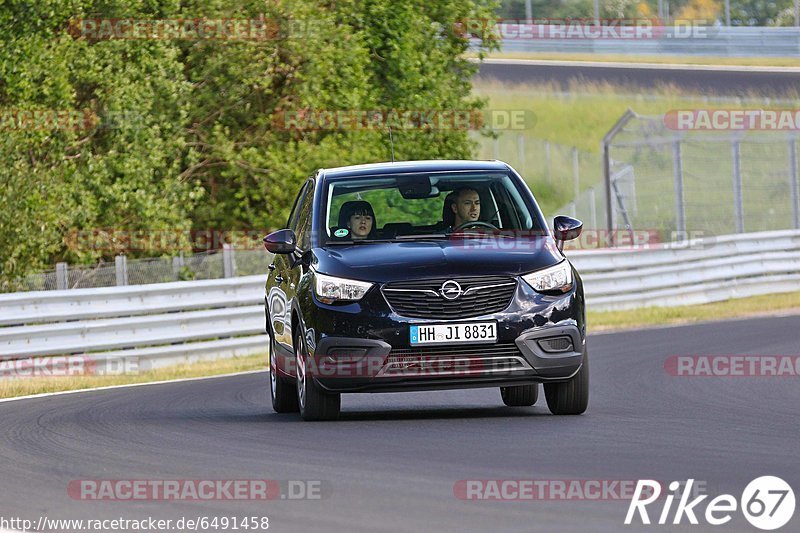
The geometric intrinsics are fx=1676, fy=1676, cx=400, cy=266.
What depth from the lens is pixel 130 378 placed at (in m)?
18.3

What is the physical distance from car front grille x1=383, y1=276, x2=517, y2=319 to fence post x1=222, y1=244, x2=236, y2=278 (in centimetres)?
1174

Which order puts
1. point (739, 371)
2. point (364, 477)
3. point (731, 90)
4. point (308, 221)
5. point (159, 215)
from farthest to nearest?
point (731, 90) → point (159, 215) → point (739, 371) → point (308, 221) → point (364, 477)

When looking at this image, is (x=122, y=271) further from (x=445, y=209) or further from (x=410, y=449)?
(x=410, y=449)

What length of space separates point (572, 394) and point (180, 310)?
34.6 ft

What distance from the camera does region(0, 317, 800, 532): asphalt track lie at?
6934 millimetres

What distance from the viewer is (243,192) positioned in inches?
1091

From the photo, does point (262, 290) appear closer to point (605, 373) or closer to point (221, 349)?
point (221, 349)

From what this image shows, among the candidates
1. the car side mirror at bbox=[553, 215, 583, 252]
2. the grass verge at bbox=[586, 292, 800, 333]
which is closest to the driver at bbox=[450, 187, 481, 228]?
the car side mirror at bbox=[553, 215, 583, 252]

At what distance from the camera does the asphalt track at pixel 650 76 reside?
57312mm

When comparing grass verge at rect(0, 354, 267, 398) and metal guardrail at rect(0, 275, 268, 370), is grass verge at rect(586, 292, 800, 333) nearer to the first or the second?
metal guardrail at rect(0, 275, 268, 370)

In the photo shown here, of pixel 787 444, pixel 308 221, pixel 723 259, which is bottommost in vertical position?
pixel 723 259

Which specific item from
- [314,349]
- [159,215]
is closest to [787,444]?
[314,349]

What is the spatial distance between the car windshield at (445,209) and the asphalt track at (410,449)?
4.06ft

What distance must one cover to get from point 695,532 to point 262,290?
15.5m
